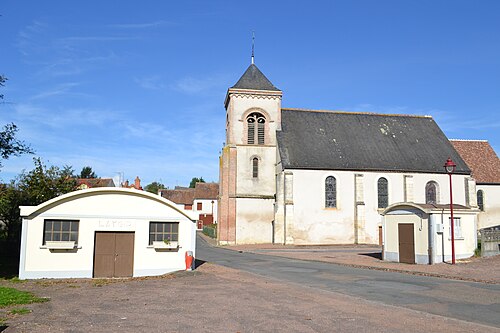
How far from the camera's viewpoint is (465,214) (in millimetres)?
22578

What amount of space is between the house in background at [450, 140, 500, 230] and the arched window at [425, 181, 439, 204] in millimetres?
6119

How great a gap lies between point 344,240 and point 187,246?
21582mm

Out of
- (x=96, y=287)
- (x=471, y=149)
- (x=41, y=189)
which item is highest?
(x=471, y=149)

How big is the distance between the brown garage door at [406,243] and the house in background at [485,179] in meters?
24.1

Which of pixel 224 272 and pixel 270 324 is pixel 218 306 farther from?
pixel 224 272

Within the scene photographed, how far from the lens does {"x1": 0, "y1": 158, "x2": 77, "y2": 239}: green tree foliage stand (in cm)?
2639

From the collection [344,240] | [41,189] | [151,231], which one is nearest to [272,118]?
[344,240]

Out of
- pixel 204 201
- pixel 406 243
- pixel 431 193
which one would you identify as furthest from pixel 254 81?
pixel 204 201

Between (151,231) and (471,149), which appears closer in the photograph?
(151,231)

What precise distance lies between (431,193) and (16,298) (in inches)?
1422

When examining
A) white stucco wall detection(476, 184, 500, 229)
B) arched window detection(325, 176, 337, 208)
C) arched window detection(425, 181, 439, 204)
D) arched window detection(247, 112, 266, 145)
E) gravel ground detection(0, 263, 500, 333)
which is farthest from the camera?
white stucco wall detection(476, 184, 500, 229)

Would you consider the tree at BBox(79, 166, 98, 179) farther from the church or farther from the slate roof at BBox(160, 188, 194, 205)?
the church

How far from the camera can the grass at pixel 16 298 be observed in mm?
11305

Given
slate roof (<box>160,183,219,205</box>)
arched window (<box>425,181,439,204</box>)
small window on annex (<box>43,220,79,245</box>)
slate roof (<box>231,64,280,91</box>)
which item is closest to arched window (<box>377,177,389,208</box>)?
arched window (<box>425,181,439,204</box>)
